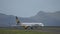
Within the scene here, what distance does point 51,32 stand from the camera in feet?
3.66

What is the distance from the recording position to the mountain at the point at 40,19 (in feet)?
3.84

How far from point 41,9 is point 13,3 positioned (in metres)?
0.31

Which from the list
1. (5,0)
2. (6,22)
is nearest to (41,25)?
(6,22)

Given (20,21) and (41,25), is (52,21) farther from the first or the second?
(20,21)

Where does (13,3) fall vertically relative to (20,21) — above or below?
above

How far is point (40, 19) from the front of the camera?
119 cm

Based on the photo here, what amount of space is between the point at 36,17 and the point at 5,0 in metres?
0.38

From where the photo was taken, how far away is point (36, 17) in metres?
1.21

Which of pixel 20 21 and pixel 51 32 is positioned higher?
pixel 20 21

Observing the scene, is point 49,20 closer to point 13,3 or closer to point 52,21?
point 52,21

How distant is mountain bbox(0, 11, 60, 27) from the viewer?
3.84 feet

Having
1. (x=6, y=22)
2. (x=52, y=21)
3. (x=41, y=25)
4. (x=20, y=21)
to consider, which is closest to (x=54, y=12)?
(x=52, y=21)

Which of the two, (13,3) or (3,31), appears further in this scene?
(13,3)

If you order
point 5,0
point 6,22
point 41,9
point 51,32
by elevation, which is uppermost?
point 5,0
